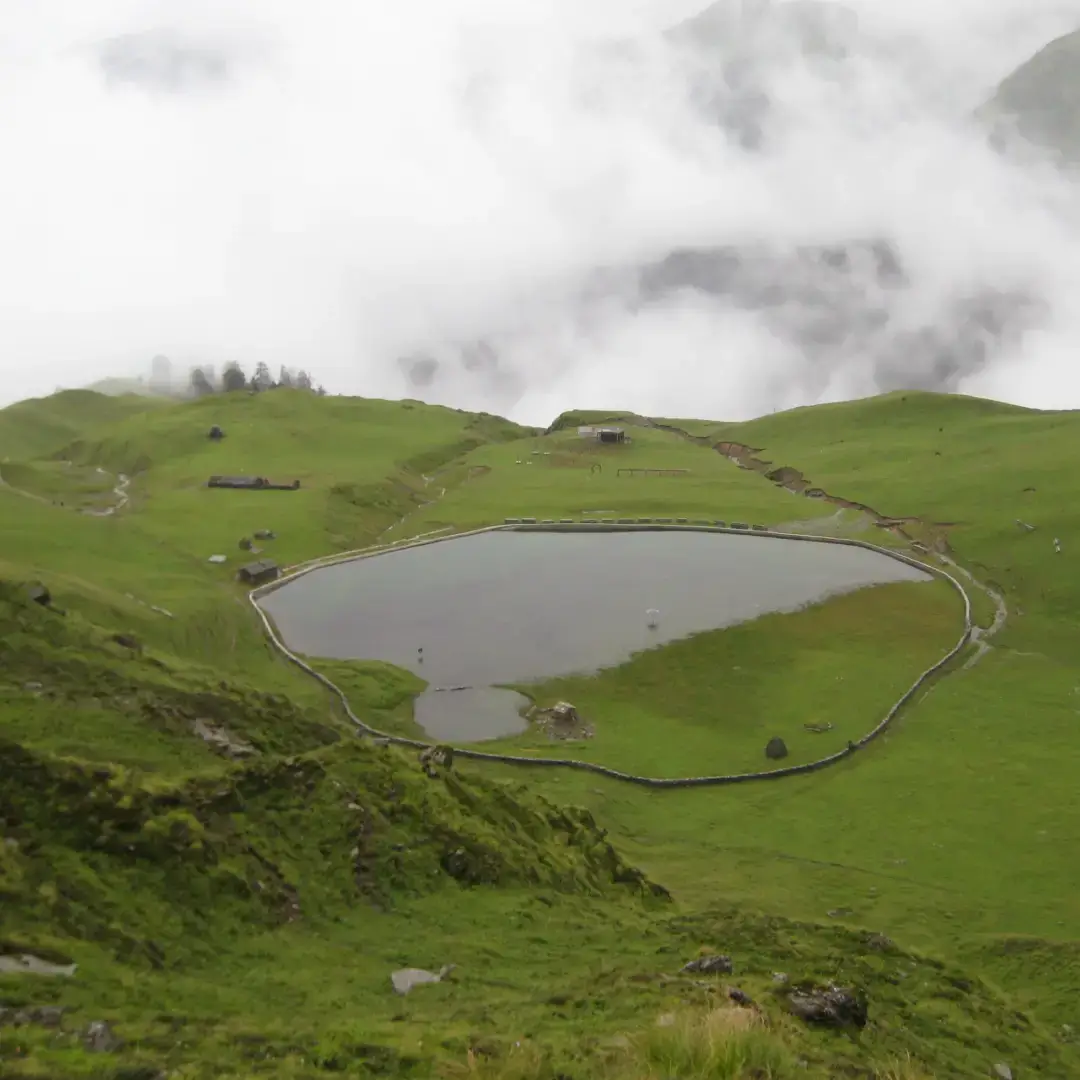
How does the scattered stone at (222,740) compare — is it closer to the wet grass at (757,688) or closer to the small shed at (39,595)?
the small shed at (39,595)

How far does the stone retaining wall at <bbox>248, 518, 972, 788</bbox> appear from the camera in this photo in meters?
56.8

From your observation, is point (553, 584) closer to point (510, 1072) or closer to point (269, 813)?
point (269, 813)

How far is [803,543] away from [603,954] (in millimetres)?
80466

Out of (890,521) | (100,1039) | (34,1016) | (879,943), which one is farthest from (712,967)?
(890,521)

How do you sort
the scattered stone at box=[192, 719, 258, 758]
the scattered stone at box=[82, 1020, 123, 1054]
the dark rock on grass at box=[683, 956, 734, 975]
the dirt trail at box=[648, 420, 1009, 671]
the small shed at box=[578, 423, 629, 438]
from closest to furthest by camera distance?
the scattered stone at box=[82, 1020, 123, 1054] → the dark rock on grass at box=[683, 956, 734, 975] → the scattered stone at box=[192, 719, 258, 758] → the dirt trail at box=[648, 420, 1009, 671] → the small shed at box=[578, 423, 629, 438]

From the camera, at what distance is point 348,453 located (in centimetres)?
14888

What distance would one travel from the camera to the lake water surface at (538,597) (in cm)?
7275

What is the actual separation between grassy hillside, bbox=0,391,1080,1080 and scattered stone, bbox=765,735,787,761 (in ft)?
5.04

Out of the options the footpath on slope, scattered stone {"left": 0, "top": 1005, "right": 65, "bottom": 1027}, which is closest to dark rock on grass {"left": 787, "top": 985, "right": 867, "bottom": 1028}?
scattered stone {"left": 0, "top": 1005, "right": 65, "bottom": 1027}

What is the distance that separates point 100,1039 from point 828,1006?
57.8 feet

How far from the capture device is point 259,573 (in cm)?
8569

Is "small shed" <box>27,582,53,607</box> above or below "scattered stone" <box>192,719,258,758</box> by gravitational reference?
above

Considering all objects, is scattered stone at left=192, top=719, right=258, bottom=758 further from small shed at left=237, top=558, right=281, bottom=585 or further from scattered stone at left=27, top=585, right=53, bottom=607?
small shed at left=237, top=558, right=281, bottom=585

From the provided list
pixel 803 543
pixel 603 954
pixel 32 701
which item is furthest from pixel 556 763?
pixel 803 543
